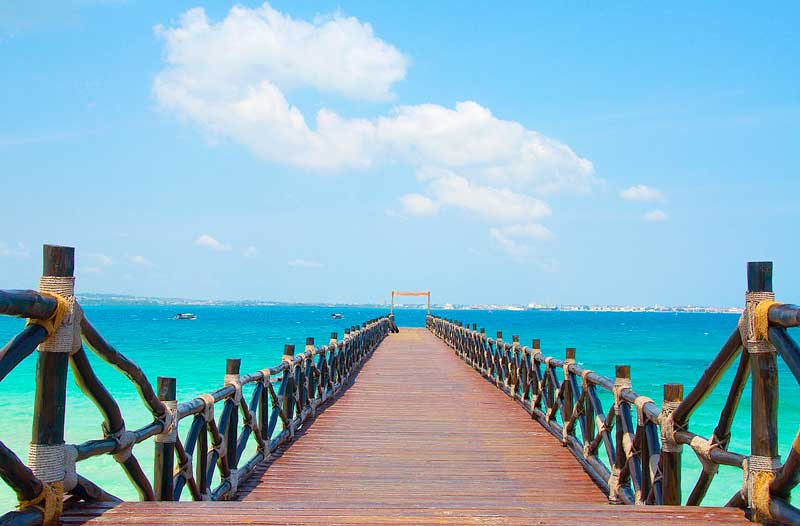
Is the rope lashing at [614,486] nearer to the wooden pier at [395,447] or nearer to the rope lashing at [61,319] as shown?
the wooden pier at [395,447]

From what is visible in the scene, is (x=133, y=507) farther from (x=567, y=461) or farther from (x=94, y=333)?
(x=567, y=461)

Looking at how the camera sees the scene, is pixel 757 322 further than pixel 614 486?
No

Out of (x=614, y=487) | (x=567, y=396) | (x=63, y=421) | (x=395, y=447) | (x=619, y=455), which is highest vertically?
(x=63, y=421)

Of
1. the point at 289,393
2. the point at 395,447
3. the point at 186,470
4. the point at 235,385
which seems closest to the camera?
the point at 186,470

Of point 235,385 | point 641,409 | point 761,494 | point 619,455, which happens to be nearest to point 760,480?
point 761,494

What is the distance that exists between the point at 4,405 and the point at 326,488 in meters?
19.6

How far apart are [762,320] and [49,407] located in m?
3.71

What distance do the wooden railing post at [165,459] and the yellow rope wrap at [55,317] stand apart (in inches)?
42.7

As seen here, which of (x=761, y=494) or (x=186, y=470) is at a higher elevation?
(x=761, y=494)

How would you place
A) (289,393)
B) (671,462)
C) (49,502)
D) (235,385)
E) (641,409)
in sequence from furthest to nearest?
(289,393) < (235,385) < (641,409) < (671,462) < (49,502)

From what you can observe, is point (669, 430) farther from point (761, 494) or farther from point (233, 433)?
point (233, 433)

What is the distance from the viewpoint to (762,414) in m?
3.34

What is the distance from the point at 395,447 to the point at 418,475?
1.23 m

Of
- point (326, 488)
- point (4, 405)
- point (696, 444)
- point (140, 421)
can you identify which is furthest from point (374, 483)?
point (4, 405)
